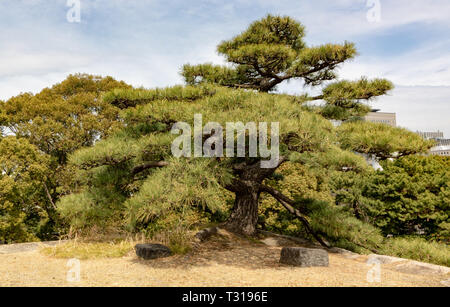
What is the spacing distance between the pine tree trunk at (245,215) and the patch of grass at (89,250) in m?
2.10

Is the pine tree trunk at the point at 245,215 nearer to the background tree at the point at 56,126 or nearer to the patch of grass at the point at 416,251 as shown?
the patch of grass at the point at 416,251

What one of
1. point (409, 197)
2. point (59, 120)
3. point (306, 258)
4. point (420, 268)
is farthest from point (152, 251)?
point (59, 120)

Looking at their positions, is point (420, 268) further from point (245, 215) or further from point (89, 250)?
point (89, 250)

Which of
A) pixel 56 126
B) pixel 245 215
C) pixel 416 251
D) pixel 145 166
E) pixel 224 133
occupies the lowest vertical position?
pixel 416 251

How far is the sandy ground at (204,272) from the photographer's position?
4.36 metres

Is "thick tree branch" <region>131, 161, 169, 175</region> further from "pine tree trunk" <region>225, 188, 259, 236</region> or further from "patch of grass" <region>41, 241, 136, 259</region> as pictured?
"pine tree trunk" <region>225, 188, 259, 236</region>

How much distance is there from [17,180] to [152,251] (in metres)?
9.52

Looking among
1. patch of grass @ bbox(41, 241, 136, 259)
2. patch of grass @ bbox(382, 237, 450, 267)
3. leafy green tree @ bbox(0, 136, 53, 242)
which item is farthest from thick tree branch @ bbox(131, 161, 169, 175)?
leafy green tree @ bbox(0, 136, 53, 242)

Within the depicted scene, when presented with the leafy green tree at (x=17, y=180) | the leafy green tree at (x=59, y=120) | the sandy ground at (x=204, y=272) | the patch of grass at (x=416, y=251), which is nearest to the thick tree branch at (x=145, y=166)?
the sandy ground at (x=204, y=272)

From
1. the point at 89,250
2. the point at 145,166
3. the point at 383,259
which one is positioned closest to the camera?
the point at 383,259

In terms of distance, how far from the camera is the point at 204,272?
4.84 m

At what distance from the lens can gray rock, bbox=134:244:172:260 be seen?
561 cm

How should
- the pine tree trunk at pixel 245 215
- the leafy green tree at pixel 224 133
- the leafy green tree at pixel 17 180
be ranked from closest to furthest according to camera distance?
the leafy green tree at pixel 224 133 < the pine tree trunk at pixel 245 215 < the leafy green tree at pixel 17 180
